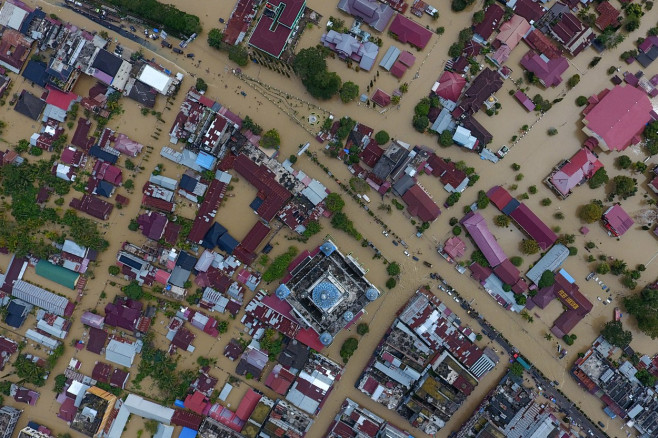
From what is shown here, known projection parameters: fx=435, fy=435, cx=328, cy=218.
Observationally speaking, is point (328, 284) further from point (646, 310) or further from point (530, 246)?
point (646, 310)

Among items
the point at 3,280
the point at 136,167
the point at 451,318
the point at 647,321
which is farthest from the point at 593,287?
the point at 3,280

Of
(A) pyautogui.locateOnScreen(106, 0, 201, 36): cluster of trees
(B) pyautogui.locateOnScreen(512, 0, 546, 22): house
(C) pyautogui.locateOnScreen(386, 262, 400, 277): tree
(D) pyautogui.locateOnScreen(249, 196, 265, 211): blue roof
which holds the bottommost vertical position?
(D) pyautogui.locateOnScreen(249, 196, 265, 211): blue roof

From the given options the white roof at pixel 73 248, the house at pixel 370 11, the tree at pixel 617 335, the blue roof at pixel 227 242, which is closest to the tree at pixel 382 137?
the house at pixel 370 11

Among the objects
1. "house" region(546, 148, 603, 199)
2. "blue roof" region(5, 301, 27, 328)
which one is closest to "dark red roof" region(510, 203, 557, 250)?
"house" region(546, 148, 603, 199)

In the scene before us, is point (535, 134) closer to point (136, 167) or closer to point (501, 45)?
point (501, 45)

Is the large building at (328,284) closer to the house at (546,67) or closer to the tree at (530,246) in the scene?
the tree at (530,246)

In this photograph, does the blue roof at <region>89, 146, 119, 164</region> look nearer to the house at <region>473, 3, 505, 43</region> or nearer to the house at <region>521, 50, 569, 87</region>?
the house at <region>473, 3, 505, 43</region>
